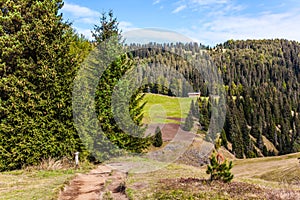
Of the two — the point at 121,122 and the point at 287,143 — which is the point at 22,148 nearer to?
the point at 121,122

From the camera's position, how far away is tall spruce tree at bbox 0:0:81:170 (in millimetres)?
18812

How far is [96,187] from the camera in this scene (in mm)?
13742

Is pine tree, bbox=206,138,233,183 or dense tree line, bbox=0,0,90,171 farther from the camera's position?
dense tree line, bbox=0,0,90,171

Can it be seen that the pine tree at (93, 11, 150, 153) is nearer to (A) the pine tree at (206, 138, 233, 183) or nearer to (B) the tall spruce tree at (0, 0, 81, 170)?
(B) the tall spruce tree at (0, 0, 81, 170)

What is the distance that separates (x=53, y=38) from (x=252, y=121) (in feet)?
394

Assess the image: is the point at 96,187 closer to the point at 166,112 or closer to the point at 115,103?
the point at 115,103

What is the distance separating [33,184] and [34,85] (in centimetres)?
805

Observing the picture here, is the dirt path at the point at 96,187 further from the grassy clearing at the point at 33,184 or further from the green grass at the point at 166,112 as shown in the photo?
the green grass at the point at 166,112

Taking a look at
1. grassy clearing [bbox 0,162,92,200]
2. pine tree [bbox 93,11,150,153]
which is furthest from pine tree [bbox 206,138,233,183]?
pine tree [bbox 93,11,150,153]

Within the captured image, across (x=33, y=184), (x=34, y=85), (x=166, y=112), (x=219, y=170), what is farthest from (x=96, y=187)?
(x=166, y=112)

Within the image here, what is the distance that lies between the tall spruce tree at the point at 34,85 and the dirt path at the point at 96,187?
439 cm

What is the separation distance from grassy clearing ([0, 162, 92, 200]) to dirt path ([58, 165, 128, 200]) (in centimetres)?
45

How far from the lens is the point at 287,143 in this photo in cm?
12131

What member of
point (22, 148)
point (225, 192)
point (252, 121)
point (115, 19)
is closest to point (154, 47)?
point (115, 19)
